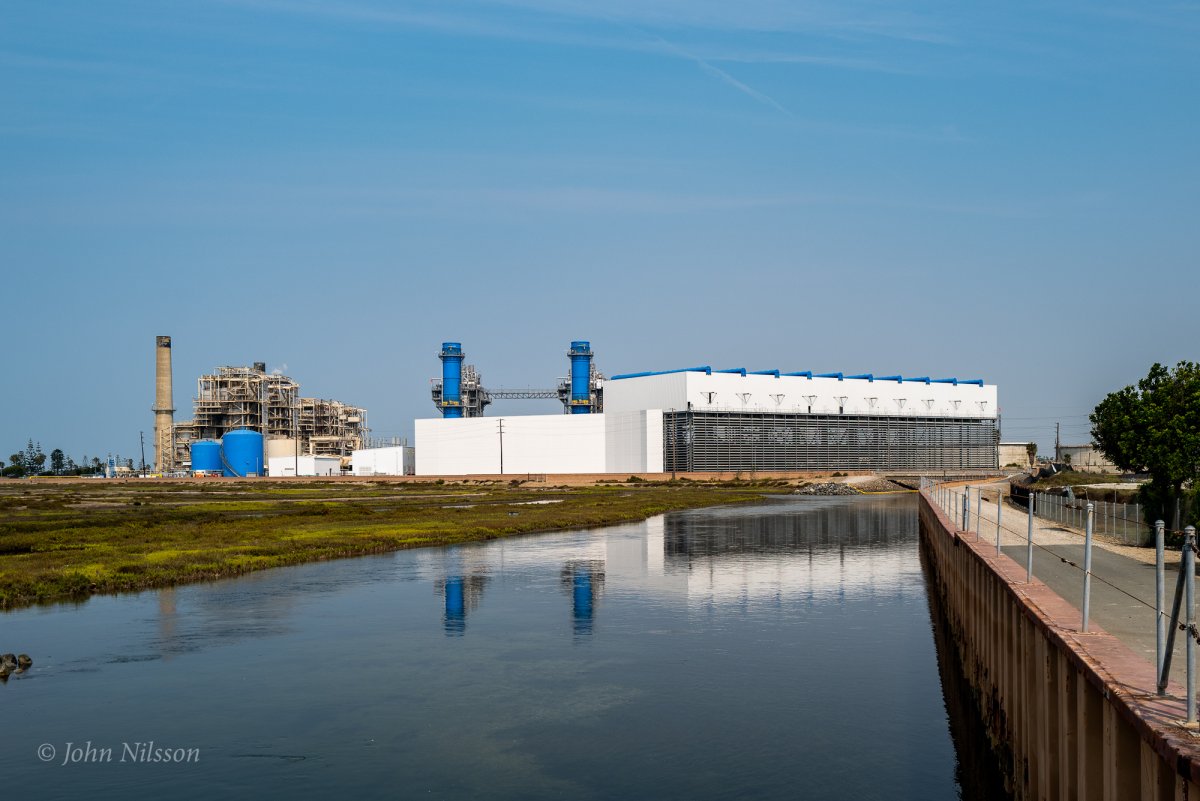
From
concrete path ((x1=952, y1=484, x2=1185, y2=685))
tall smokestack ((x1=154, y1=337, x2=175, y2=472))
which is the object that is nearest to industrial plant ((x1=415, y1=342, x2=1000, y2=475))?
tall smokestack ((x1=154, y1=337, x2=175, y2=472))

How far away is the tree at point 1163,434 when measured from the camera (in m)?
44.8

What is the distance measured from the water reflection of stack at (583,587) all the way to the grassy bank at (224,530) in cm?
1211

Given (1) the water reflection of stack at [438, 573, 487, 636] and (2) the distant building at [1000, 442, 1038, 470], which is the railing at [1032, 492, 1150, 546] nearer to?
(1) the water reflection of stack at [438, 573, 487, 636]

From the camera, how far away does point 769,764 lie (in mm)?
19594

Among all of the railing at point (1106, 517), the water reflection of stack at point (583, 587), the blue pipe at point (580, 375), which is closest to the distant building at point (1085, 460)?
the blue pipe at point (580, 375)

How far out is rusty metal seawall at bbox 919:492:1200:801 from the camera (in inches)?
382

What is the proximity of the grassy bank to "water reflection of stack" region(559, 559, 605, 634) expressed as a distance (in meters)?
12.1

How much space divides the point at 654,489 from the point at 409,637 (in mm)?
94591

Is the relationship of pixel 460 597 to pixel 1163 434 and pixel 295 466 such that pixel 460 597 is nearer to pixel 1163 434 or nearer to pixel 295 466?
pixel 1163 434

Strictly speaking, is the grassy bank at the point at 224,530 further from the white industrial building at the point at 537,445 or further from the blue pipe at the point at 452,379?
the blue pipe at the point at 452,379

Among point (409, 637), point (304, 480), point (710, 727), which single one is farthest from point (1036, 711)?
point (304, 480)

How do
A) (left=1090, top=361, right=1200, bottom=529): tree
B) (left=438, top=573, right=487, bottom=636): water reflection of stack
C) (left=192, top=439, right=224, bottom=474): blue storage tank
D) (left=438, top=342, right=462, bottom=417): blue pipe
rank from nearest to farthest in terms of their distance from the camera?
(left=438, top=573, right=487, bottom=636): water reflection of stack → (left=1090, top=361, right=1200, bottom=529): tree → (left=438, top=342, right=462, bottom=417): blue pipe → (left=192, top=439, right=224, bottom=474): blue storage tank

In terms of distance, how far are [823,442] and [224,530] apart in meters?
107

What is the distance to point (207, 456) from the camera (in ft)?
541
